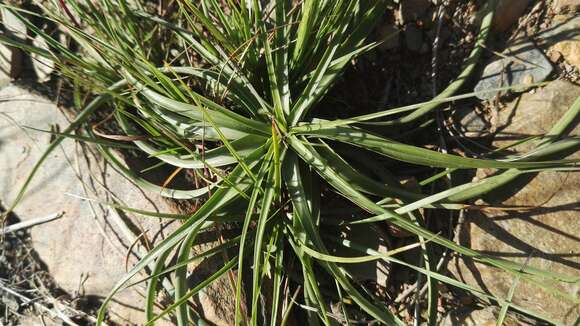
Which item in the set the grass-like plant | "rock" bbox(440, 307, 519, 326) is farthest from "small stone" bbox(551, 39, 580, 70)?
"rock" bbox(440, 307, 519, 326)

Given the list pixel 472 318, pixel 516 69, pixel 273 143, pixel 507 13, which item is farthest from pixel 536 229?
pixel 273 143

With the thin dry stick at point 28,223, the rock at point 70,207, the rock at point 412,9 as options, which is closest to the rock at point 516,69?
the rock at point 412,9

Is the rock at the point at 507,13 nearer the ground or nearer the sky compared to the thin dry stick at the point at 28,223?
nearer the sky

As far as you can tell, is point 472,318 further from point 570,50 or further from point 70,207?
point 70,207

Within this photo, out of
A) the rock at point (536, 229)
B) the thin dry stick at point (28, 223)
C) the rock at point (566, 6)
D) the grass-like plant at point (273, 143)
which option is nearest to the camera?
the grass-like plant at point (273, 143)

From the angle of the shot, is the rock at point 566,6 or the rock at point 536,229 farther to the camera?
the rock at point 566,6

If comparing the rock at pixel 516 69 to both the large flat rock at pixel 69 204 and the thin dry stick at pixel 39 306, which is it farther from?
the thin dry stick at pixel 39 306
